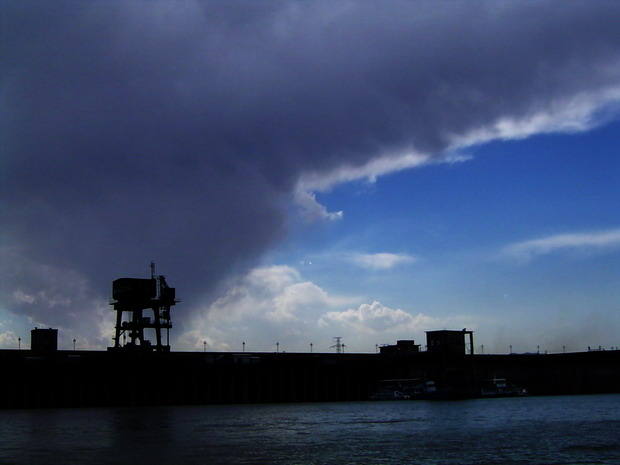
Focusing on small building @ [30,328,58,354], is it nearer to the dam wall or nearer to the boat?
the dam wall

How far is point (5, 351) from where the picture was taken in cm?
15850

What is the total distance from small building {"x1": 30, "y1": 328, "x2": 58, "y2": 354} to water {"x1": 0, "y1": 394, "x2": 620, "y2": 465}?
183ft

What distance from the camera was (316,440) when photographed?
78625mm

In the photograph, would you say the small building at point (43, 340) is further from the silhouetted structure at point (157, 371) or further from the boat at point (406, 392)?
the boat at point (406, 392)

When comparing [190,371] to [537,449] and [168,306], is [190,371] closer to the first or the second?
[168,306]

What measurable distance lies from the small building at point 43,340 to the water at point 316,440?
55916mm

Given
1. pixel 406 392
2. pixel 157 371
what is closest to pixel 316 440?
pixel 157 371

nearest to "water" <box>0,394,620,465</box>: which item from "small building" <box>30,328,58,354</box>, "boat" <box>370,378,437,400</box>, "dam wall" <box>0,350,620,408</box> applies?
"dam wall" <box>0,350,620,408</box>

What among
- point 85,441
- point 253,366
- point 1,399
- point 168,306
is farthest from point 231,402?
point 85,441

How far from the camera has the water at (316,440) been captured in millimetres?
62062

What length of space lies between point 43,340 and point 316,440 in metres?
113

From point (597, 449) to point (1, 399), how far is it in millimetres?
128969

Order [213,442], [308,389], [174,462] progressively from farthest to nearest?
[308,389] → [213,442] → [174,462]

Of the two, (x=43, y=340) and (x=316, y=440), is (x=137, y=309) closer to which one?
(x=43, y=340)
